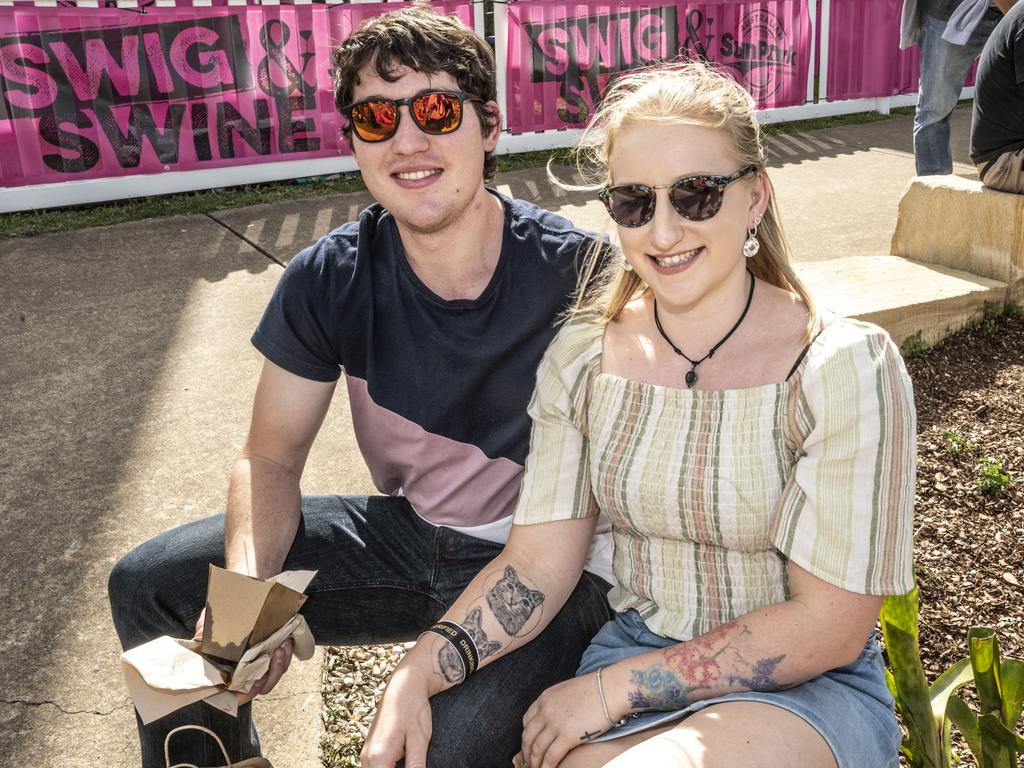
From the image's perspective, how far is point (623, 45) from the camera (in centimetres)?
883

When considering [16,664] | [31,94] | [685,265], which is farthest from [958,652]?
[31,94]

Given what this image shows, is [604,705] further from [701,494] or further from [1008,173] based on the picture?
[1008,173]

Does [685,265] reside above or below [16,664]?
above

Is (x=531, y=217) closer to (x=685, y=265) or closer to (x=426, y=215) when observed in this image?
(x=426, y=215)

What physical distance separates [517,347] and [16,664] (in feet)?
5.43

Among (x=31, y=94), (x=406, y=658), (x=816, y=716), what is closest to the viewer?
(x=816, y=716)

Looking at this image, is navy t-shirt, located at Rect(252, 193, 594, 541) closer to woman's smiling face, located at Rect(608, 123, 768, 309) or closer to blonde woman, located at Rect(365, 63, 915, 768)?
blonde woman, located at Rect(365, 63, 915, 768)

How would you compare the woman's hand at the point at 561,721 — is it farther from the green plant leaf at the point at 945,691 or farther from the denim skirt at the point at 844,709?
the green plant leaf at the point at 945,691

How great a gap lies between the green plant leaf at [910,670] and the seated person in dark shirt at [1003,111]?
2928 mm

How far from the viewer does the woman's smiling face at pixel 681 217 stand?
1893mm

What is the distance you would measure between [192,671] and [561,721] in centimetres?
68

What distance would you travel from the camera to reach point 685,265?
1929mm

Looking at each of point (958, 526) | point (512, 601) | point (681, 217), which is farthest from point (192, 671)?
point (958, 526)

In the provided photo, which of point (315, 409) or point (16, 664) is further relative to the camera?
point (16, 664)
